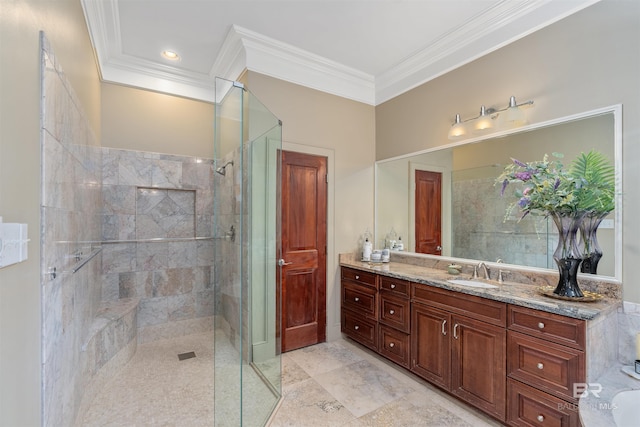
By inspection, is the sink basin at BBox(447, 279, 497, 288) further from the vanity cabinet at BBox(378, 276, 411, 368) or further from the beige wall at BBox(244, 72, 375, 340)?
the beige wall at BBox(244, 72, 375, 340)

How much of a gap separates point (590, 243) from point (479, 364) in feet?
3.52

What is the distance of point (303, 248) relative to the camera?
3.13 m

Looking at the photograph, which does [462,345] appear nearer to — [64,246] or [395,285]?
[395,285]

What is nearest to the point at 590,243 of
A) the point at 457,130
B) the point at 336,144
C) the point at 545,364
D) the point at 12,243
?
the point at 545,364

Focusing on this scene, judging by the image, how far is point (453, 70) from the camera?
110 inches

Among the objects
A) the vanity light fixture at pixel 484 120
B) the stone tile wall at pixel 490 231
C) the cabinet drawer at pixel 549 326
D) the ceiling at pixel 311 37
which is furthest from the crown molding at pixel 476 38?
the cabinet drawer at pixel 549 326

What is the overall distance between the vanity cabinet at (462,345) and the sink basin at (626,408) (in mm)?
547

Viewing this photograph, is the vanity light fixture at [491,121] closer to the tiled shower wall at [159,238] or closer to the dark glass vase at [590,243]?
the dark glass vase at [590,243]

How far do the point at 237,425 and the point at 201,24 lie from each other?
3120 mm

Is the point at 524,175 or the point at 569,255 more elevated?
the point at 524,175

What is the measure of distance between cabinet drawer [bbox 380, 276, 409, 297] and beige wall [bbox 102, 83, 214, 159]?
2.63m

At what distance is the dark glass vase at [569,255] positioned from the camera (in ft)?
5.93

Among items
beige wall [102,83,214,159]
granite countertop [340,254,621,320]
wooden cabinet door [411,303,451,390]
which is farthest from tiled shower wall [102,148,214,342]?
wooden cabinet door [411,303,451,390]

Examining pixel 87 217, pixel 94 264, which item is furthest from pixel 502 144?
pixel 94 264
